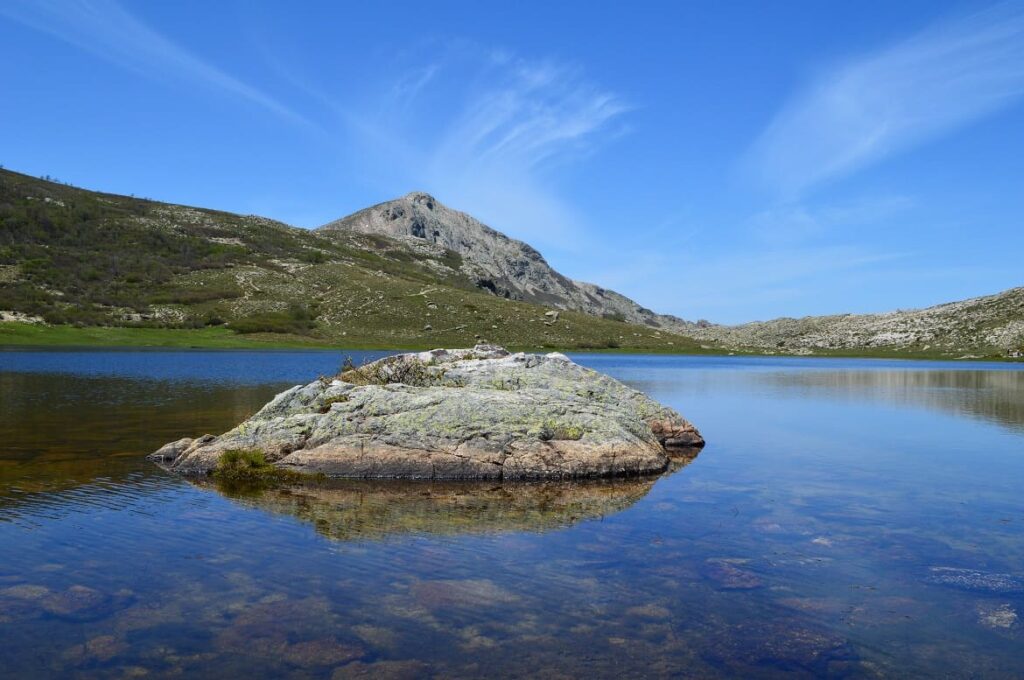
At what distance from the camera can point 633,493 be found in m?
19.4

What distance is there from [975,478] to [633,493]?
439 inches

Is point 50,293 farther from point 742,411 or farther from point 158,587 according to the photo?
point 158,587

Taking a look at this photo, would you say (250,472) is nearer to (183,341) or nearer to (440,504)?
(440,504)

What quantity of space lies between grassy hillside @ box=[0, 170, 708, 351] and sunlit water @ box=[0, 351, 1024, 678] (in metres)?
110

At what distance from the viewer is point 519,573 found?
40.1ft

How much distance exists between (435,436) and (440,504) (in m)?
4.28

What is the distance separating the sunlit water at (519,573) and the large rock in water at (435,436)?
117 centimetres

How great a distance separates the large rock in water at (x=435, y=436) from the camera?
68.4 ft

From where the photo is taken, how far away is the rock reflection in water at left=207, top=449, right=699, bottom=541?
602 inches

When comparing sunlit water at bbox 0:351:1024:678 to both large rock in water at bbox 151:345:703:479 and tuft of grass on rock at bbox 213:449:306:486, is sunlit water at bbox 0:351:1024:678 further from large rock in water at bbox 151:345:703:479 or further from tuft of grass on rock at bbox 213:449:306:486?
tuft of grass on rock at bbox 213:449:306:486

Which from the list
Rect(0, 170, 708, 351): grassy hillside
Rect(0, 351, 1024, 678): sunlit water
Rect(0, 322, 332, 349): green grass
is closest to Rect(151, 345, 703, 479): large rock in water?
Rect(0, 351, 1024, 678): sunlit water

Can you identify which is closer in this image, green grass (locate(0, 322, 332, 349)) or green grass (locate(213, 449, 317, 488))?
green grass (locate(213, 449, 317, 488))

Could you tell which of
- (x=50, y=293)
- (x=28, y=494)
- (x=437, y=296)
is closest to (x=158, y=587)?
(x=28, y=494)

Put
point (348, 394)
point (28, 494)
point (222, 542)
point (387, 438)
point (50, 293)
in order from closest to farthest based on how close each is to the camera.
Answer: point (222, 542)
point (28, 494)
point (387, 438)
point (348, 394)
point (50, 293)
